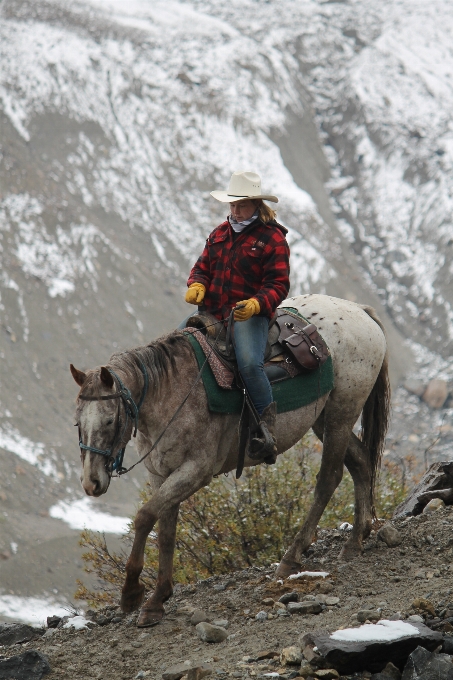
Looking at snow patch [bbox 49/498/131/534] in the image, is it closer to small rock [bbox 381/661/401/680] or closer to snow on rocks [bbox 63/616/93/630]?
snow on rocks [bbox 63/616/93/630]

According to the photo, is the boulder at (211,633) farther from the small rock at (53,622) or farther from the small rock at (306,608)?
the small rock at (53,622)

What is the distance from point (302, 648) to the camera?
488cm

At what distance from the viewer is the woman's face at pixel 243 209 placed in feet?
21.9

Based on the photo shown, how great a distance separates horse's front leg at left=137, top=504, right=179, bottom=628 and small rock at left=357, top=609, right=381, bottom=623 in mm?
1645

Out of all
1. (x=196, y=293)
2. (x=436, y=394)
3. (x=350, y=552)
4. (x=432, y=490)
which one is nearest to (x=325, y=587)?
(x=350, y=552)

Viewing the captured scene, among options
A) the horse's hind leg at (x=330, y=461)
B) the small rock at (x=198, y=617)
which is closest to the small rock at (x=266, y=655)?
the small rock at (x=198, y=617)

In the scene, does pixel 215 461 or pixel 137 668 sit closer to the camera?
pixel 137 668

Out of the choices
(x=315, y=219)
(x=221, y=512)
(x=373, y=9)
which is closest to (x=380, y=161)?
(x=315, y=219)

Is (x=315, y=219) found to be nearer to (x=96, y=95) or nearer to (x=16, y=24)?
(x=96, y=95)

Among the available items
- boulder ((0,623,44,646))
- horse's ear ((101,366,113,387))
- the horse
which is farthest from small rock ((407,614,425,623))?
boulder ((0,623,44,646))

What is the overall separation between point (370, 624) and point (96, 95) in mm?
52185

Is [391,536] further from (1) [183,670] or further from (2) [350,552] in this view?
(1) [183,670]

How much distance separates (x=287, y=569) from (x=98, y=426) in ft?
8.56

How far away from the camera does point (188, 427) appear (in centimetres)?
619
